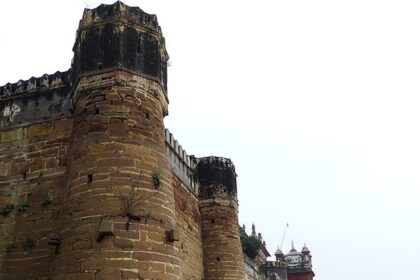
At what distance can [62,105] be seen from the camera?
11.1 meters

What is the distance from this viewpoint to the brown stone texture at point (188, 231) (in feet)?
45.4

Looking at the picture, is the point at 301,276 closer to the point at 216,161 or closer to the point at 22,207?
the point at 216,161

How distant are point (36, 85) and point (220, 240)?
7.79 metres

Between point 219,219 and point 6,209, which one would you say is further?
point 219,219

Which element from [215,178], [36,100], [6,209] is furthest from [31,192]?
[215,178]

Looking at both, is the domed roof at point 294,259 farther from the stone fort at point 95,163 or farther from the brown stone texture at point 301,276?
the stone fort at point 95,163

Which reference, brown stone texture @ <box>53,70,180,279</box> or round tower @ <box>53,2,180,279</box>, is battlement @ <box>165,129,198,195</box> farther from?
brown stone texture @ <box>53,70,180,279</box>

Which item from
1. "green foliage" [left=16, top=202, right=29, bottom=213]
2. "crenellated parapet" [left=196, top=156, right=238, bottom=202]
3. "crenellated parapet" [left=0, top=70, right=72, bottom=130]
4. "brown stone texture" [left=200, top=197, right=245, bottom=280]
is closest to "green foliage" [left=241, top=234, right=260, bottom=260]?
"crenellated parapet" [left=196, top=156, right=238, bottom=202]

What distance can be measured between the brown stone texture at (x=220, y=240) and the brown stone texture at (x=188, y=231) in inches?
11.7

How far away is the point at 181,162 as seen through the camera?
15297mm

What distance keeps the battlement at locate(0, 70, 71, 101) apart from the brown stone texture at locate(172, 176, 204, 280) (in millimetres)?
4258

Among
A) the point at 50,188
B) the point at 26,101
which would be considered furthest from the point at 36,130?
the point at 50,188

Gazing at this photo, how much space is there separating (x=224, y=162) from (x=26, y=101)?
25.5ft

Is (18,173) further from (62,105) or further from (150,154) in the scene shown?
(150,154)
